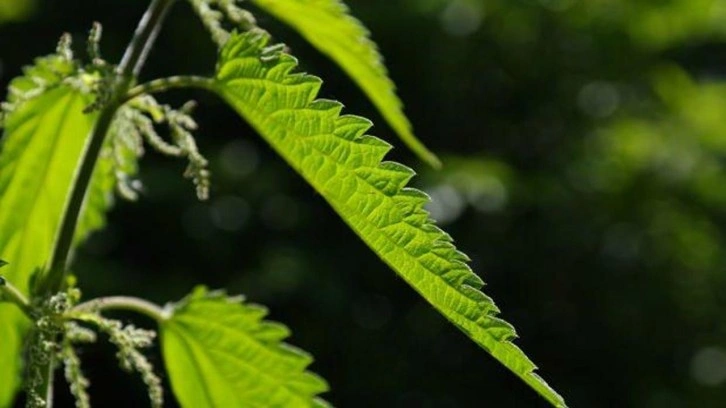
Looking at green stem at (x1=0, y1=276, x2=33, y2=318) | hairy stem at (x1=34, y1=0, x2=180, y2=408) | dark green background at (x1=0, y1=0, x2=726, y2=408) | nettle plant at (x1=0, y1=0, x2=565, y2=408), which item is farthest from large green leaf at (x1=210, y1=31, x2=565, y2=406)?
dark green background at (x1=0, y1=0, x2=726, y2=408)

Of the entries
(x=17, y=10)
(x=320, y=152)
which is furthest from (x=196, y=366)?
(x=17, y=10)

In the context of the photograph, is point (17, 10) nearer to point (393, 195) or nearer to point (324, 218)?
point (324, 218)

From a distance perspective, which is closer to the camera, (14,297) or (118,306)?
(14,297)

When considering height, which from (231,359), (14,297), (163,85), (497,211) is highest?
(497,211)

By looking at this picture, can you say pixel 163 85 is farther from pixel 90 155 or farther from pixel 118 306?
pixel 118 306

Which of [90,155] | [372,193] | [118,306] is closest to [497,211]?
[118,306]

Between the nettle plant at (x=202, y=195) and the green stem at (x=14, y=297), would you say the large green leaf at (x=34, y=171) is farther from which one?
the green stem at (x=14, y=297)

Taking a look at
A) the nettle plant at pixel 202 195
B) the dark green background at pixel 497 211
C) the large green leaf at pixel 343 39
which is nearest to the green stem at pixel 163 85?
the nettle plant at pixel 202 195

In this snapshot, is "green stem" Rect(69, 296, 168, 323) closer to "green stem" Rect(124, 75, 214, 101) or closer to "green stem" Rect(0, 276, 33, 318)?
"green stem" Rect(0, 276, 33, 318)
